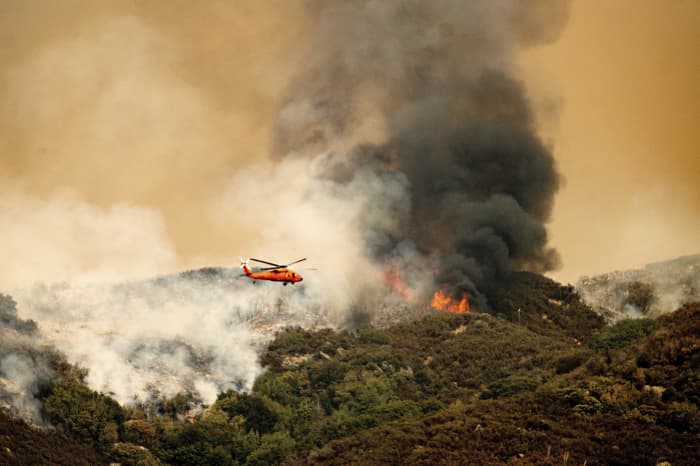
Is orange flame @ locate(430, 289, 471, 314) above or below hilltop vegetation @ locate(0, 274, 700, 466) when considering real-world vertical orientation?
above

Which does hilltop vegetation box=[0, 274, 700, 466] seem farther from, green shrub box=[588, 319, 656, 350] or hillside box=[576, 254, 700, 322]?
hillside box=[576, 254, 700, 322]

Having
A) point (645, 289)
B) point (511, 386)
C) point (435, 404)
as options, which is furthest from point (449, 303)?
point (511, 386)

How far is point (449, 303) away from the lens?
10681cm

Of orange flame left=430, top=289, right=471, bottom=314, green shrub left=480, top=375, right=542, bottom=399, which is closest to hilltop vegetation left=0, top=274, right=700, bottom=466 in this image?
green shrub left=480, top=375, right=542, bottom=399

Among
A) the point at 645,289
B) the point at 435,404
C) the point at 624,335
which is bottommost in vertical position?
the point at 435,404

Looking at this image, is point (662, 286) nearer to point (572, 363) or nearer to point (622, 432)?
point (572, 363)

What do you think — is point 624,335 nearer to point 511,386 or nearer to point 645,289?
point 511,386

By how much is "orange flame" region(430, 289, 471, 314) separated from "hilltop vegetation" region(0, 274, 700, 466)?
28.6ft

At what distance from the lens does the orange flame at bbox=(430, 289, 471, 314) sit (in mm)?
106188

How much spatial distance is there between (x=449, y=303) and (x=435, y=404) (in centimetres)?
4138

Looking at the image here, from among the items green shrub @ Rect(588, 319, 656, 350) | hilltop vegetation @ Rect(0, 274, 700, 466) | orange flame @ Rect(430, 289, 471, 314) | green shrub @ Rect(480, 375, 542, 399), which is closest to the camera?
hilltop vegetation @ Rect(0, 274, 700, 466)

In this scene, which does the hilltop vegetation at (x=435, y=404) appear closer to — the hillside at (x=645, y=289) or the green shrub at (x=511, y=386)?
the green shrub at (x=511, y=386)

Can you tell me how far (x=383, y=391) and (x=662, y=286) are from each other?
58361mm

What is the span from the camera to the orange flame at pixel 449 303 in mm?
106188
